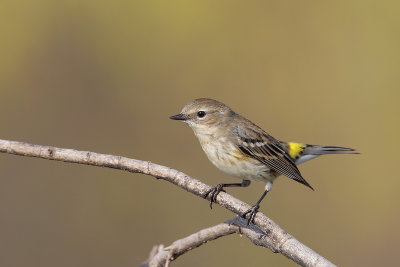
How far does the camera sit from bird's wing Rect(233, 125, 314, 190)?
4602mm

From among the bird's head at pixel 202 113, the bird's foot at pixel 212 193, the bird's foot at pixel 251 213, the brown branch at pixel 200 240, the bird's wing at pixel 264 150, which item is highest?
the bird's head at pixel 202 113

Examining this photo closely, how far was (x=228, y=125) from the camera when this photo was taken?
4758mm

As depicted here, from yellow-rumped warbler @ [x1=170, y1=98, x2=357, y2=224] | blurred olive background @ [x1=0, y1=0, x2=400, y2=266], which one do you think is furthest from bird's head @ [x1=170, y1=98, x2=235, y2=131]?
blurred olive background @ [x1=0, y1=0, x2=400, y2=266]

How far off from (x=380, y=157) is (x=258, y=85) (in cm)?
168

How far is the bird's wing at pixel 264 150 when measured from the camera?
4.60 metres

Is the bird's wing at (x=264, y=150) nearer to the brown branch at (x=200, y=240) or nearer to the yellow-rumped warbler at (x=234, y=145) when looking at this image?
the yellow-rumped warbler at (x=234, y=145)

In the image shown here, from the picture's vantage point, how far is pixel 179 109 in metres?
6.57

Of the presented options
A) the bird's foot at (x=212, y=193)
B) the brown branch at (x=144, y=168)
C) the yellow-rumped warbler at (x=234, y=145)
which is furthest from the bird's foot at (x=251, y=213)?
the yellow-rumped warbler at (x=234, y=145)

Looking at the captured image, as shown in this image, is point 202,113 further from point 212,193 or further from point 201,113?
Result: point 212,193

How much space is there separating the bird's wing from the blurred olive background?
3.74ft

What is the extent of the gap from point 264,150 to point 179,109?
1.98m

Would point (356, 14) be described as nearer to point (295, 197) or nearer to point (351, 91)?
point (351, 91)

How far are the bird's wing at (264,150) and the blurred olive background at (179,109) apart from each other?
3.74ft

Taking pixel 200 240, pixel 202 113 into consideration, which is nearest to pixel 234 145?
pixel 202 113
